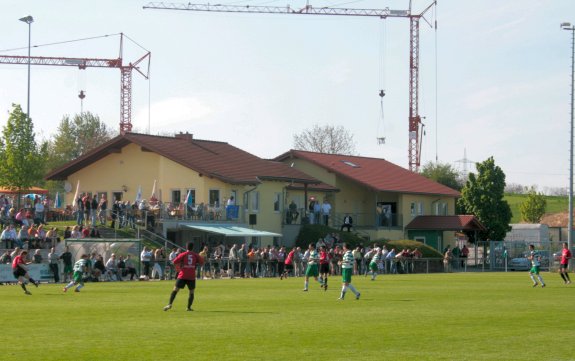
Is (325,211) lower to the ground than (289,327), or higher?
higher

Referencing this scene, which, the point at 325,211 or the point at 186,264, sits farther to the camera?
the point at 325,211

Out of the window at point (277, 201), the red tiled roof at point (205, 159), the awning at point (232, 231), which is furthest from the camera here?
the window at point (277, 201)

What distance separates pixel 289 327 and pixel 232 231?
3890 cm

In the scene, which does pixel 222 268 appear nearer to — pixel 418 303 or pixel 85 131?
pixel 418 303

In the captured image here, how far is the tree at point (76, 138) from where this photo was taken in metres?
117

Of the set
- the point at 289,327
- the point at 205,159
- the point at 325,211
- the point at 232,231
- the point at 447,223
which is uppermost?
the point at 205,159

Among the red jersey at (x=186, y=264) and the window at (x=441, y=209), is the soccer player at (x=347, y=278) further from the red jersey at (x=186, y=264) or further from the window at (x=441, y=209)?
the window at (x=441, y=209)

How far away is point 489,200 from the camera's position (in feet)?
286

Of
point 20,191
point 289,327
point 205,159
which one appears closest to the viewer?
point 289,327

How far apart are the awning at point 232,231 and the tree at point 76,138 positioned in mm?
56626

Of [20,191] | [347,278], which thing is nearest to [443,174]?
[20,191]

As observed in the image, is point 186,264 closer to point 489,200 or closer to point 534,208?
point 489,200

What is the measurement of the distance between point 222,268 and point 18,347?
37702mm

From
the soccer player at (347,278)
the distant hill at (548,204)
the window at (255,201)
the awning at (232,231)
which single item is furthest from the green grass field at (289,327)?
the distant hill at (548,204)
